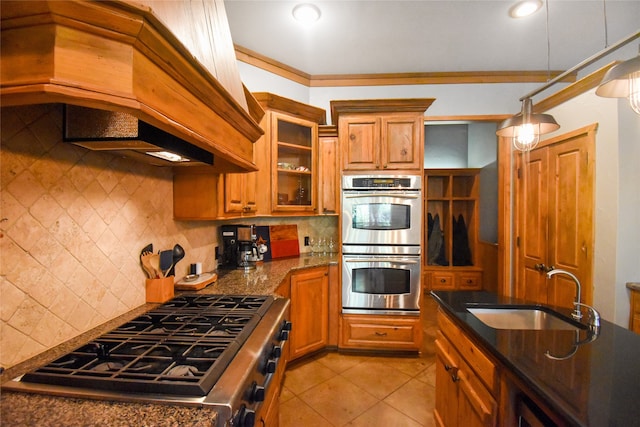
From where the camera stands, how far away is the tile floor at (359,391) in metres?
1.80

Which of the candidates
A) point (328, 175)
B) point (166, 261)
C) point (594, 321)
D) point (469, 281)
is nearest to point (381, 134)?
point (328, 175)

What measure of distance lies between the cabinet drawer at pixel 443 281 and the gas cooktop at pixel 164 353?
3.58 m

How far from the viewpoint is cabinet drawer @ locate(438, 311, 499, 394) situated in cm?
103

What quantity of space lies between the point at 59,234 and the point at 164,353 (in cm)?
60

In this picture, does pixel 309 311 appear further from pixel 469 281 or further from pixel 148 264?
pixel 469 281

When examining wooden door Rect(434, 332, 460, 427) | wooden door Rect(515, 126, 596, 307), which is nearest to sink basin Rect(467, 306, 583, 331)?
wooden door Rect(434, 332, 460, 427)

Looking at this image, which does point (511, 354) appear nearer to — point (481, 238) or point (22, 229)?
point (22, 229)

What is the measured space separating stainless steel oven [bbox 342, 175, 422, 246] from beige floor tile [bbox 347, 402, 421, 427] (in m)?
1.29

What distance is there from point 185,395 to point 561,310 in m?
1.81

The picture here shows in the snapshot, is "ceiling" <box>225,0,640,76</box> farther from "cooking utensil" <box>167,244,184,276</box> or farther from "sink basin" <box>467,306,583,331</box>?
"sink basin" <box>467,306,583,331</box>

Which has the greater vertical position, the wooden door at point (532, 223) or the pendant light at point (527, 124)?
the pendant light at point (527, 124)

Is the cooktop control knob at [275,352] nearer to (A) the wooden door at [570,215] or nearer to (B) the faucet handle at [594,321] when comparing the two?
(B) the faucet handle at [594,321]

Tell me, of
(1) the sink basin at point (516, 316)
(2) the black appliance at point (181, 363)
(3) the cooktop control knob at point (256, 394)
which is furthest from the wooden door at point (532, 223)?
(3) the cooktop control knob at point (256, 394)

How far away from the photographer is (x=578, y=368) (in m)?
0.84
